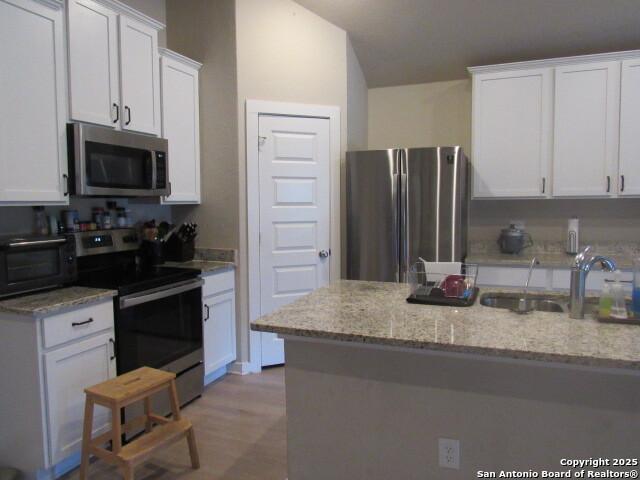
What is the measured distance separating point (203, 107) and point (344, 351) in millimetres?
2537

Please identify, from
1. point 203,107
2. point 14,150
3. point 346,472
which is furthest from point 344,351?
point 203,107

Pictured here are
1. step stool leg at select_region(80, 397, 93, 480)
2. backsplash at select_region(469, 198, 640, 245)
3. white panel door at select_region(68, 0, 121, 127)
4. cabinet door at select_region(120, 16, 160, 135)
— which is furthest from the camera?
backsplash at select_region(469, 198, 640, 245)

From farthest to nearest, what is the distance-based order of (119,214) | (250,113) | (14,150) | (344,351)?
(250,113)
(119,214)
(14,150)
(344,351)

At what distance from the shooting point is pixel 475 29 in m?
3.45

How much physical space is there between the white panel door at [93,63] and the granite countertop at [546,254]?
2.66 meters

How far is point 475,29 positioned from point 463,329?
281cm

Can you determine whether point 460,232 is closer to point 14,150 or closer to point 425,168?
point 425,168

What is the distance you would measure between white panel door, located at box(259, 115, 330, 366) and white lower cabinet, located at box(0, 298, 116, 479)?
1.52 meters

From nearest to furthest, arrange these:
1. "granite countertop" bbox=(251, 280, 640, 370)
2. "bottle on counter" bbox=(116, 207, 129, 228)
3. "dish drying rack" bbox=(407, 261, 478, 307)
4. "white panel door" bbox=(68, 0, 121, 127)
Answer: "granite countertop" bbox=(251, 280, 640, 370)
"dish drying rack" bbox=(407, 261, 478, 307)
"white panel door" bbox=(68, 0, 121, 127)
"bottle on counter" bbox=(116, 207, 129, 228)

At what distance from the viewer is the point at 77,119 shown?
2.47 m

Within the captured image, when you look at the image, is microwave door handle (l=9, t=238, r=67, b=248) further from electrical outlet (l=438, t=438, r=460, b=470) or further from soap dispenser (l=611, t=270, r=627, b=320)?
soap dispenser (l=611, t=270, r=627, b=320)

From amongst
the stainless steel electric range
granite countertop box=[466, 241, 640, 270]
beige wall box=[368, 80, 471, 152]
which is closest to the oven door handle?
the stainless steel electric range

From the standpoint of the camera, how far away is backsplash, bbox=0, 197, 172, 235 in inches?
97.6

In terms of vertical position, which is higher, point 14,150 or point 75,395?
point 14,150
